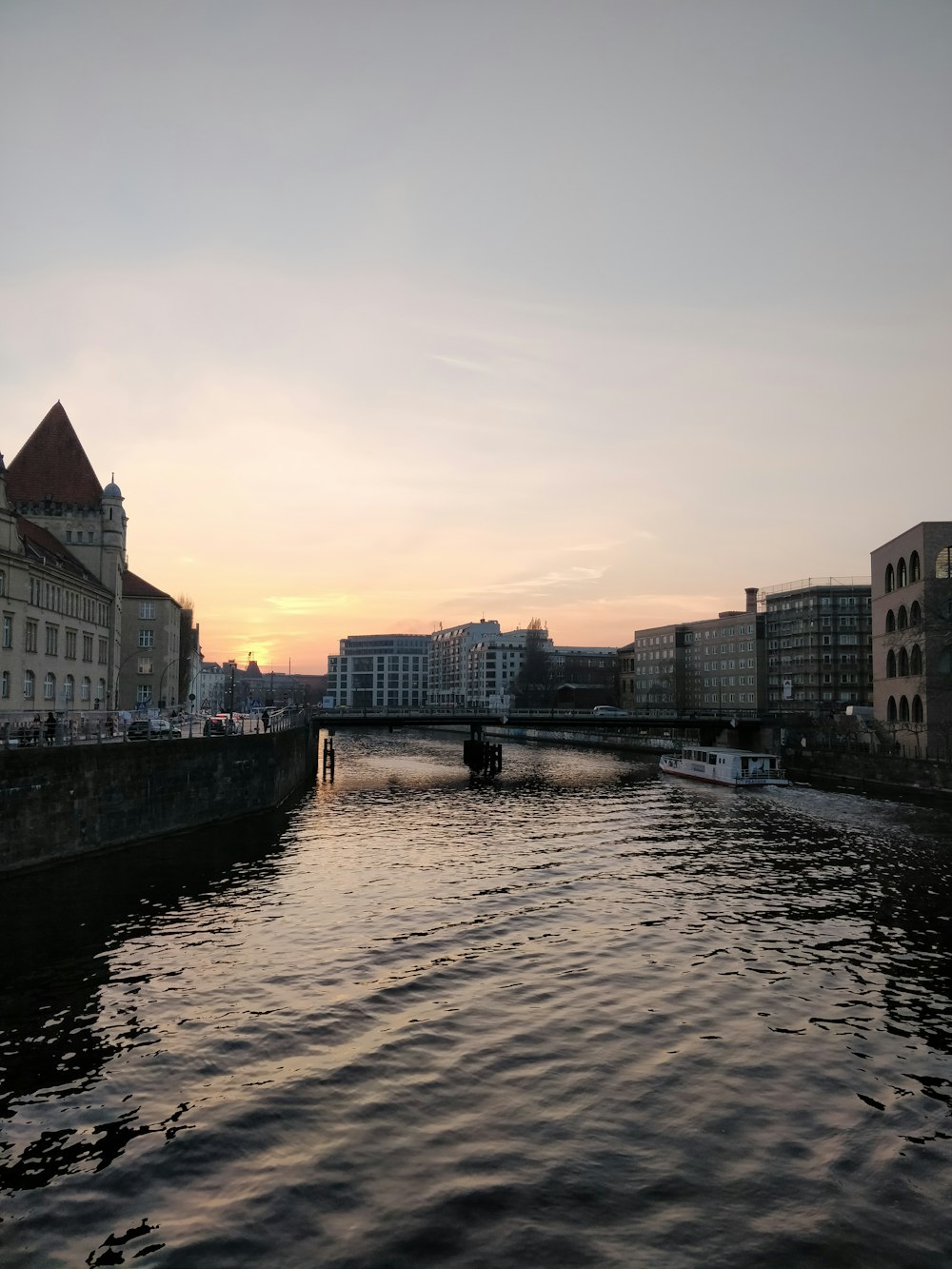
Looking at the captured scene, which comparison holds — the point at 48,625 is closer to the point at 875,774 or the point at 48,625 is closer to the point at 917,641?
the point at 875,774

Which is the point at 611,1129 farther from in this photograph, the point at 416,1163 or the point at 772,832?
the point at 772,832

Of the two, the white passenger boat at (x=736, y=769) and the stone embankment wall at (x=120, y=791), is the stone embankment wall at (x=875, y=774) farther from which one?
the stone embankment wall at (x=120, y=791)

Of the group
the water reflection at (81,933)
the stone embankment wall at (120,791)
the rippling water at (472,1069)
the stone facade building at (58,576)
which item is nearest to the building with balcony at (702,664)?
the stone facade building at (58,576)

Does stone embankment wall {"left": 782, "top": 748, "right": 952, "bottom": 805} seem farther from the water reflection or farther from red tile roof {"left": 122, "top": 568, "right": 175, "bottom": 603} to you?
red tile roof {"left": 122, "top": 568, "right": 175, "bottom": 603}

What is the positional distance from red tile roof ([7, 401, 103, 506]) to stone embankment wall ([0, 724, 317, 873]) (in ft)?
148

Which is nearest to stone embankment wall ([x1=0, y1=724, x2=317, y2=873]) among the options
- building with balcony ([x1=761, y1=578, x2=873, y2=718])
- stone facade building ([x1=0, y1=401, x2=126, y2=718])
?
stone facade building ([x1=0, y1=401, x2=126, y2=718])

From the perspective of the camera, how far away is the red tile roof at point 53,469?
281 feet

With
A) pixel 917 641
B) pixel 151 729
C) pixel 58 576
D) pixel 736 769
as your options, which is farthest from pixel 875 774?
pixel 58 576

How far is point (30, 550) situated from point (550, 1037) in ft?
194

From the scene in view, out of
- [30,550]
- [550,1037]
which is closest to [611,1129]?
[550,1037]

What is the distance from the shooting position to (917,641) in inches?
2837

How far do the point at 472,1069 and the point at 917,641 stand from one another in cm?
6631

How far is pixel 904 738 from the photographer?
7406 cm

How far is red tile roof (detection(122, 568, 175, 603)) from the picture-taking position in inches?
3922
